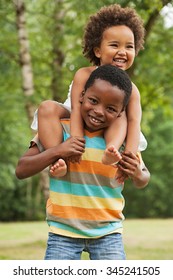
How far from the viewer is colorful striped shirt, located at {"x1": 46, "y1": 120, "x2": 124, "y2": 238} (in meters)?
2.59

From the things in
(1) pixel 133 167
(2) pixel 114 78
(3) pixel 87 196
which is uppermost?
(2) pixel 114 78

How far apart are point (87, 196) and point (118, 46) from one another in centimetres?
68

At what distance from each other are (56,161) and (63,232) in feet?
1.06

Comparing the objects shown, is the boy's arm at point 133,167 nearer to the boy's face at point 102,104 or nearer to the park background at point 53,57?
the boy's face at point 102,104

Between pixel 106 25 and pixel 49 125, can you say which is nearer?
pixel 49 125

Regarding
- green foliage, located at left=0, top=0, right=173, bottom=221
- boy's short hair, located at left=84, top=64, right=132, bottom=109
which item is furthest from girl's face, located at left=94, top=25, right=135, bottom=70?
green foliage, located at left=0, top=0, right=173, bottom=221

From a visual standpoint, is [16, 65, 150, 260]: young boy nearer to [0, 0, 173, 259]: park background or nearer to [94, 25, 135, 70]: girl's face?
[94, 25, 135, 70]: girl's face

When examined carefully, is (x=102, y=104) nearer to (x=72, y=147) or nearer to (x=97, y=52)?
(x=72, y=147)

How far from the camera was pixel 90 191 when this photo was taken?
2.59 meters

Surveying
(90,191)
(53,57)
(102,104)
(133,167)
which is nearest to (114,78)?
(102,104)

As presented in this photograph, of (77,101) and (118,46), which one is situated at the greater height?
(118,46)

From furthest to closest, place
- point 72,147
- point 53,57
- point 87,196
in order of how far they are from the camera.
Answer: point 53,57 < point 87,196 < point 72,147

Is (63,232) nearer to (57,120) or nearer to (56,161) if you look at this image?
(56,161)

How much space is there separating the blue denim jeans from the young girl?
0.31 metres
